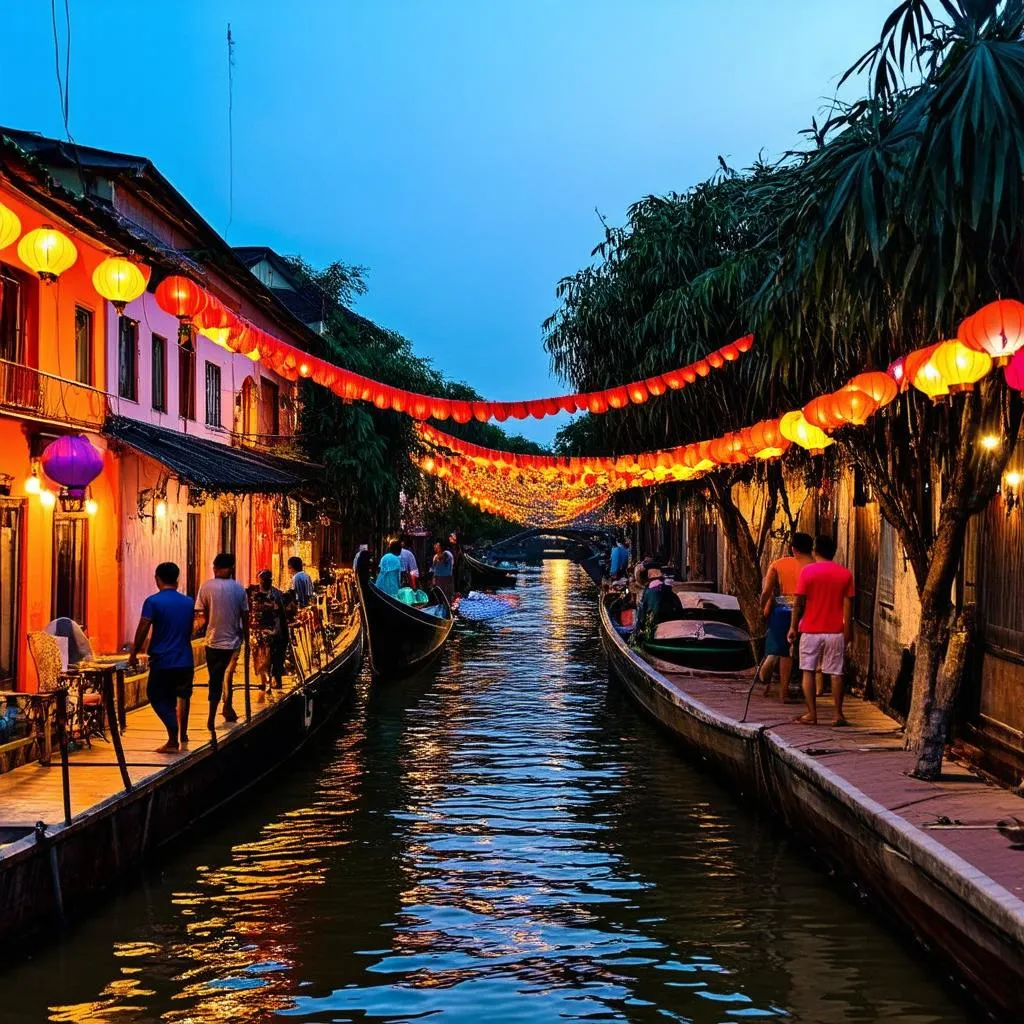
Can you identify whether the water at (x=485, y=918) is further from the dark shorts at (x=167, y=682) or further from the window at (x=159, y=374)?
the window at (x=159, y=374)

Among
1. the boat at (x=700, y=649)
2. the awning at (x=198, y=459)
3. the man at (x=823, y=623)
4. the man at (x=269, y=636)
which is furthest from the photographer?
the boat at (x=700, y=649)

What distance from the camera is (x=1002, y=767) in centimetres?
1042

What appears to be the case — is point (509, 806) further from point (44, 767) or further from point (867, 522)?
point (867, 522)

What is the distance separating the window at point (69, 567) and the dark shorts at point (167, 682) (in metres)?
5.33

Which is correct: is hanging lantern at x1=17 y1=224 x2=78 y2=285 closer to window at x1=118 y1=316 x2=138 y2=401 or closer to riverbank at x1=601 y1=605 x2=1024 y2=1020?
window at x1=118 y1=316 x2=138 y2=401

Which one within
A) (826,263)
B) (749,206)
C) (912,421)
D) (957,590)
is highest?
(749,206)

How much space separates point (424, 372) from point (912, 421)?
83.0ft

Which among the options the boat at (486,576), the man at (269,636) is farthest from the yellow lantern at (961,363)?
the boat at (486,576)

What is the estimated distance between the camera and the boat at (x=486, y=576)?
55.4 meters

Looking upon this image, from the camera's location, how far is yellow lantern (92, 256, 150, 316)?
456 inches

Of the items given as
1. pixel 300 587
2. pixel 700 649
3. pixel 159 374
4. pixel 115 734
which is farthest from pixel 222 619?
pixel 159 374

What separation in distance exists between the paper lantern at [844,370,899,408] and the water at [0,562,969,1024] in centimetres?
367

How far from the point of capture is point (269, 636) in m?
15.8

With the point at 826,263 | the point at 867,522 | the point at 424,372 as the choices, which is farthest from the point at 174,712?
the point at 424,372
